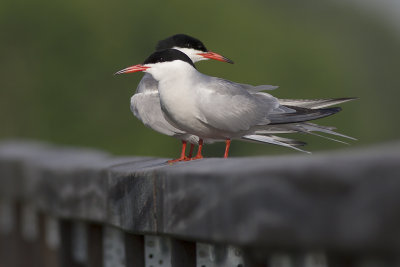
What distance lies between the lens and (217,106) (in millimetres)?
5113

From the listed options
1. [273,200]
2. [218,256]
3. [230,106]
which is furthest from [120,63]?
[273,200]

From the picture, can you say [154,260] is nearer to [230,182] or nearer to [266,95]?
[230,182]

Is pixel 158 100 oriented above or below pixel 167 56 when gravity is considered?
below

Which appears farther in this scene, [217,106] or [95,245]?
[217,106]

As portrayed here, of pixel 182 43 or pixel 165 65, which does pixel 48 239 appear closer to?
pixel 182 43

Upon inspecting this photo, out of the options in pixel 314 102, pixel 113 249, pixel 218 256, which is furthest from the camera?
pixel 314 102

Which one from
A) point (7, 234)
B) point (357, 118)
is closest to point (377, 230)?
point (7, 234)

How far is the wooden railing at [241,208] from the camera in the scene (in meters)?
1.96

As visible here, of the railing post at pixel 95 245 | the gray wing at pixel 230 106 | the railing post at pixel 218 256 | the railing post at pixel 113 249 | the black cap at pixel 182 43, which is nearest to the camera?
the railing post at pixel 218 256

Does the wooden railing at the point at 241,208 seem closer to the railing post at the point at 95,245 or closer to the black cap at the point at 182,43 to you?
the railing post at the point at 95,245

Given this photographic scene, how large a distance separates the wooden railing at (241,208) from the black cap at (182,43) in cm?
168

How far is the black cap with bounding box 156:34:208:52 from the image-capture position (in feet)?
22.0

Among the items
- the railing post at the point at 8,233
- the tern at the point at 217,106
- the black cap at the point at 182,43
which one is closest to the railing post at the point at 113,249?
the tern at the point at 217,106

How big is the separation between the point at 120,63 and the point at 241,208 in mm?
Answer: 39173
